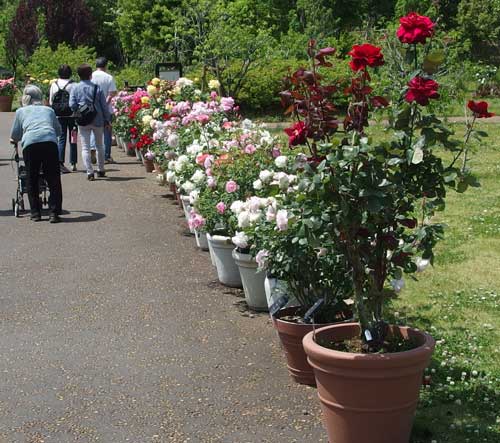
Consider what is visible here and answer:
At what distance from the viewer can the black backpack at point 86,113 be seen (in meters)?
13.7

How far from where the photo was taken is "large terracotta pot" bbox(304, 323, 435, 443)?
4.29 meters

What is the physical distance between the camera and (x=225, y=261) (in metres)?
7.86

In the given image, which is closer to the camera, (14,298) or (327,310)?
(327,310)

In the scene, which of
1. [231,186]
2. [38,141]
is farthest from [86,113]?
[231,186]

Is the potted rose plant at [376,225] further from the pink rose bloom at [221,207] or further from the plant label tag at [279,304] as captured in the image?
the pink rose bloom at [221,207]

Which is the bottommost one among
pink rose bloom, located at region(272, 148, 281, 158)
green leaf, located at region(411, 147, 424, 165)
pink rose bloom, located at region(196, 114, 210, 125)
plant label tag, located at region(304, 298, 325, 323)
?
plant label tag, located at region(304, 298, 325, 323)

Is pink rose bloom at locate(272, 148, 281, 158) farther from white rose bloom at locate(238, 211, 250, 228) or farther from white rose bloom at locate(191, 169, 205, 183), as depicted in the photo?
white rose bloom at locate(238, 211, 250, 228)

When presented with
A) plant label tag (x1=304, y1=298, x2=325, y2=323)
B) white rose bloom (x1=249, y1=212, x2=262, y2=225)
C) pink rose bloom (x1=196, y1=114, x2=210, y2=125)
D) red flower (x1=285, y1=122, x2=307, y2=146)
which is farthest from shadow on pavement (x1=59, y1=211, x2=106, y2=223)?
red flower (x1=285, y1=122, x2=307, y2=146)

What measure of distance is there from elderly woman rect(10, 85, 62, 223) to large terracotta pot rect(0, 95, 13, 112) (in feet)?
Answer: 81.3

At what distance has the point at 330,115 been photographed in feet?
16.0

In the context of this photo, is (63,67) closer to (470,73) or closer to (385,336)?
(385,336)

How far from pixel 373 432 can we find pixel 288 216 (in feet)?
4.08

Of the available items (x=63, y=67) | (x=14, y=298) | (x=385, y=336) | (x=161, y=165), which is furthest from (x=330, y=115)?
(x=63, y=67)

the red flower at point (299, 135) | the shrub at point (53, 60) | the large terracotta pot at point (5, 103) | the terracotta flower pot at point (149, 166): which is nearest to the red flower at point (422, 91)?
the red flower at point (299, 135)
